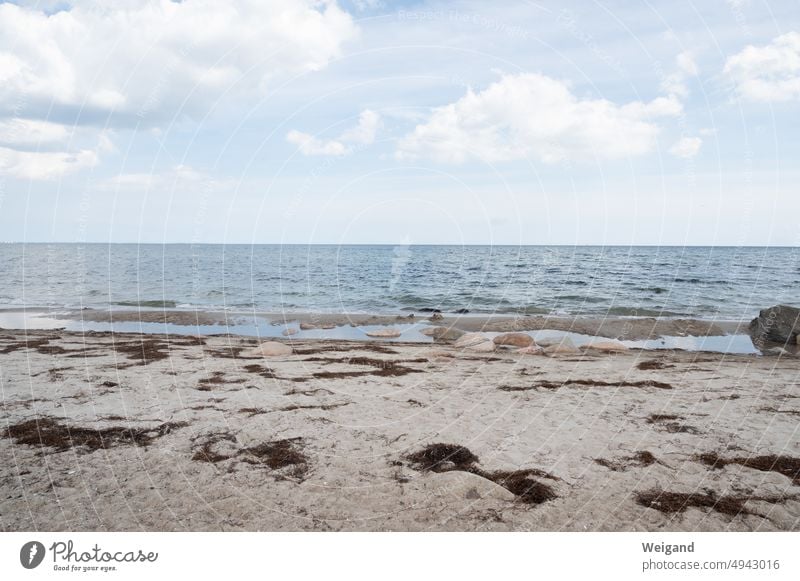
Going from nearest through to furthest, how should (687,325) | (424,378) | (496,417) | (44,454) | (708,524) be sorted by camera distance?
1. (708,524)
2. (44,454)
3. (496,417)
4. (424,378)
5. (687,325)

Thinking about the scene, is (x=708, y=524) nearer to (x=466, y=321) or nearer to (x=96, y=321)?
(x=466, y=321)

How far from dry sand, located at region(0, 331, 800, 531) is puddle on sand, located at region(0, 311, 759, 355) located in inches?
277

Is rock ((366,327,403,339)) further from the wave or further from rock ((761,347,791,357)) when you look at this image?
the wave

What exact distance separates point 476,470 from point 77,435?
6.38 metres

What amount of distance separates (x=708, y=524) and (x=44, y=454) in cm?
881

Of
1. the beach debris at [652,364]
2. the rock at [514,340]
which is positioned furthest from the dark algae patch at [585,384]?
the rock at [514,340]

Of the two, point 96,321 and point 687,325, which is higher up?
Result: point 687,325

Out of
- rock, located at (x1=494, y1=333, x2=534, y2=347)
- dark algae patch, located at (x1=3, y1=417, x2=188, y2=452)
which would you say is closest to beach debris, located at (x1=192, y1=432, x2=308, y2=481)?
dark algae patch, located at (x1=3, y1=417, x2=188, y2=452)

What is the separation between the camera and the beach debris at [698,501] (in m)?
5.83

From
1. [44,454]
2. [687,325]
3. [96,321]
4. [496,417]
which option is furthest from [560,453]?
[96,321]

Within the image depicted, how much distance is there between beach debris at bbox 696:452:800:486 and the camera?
6.88 metres

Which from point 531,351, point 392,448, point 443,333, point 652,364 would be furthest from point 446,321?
point 392,448

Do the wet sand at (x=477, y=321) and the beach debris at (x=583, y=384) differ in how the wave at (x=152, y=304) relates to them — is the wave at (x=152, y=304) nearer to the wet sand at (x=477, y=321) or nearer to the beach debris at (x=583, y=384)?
the wet sand at (x=477, y=321)

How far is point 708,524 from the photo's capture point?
560 centimetres
